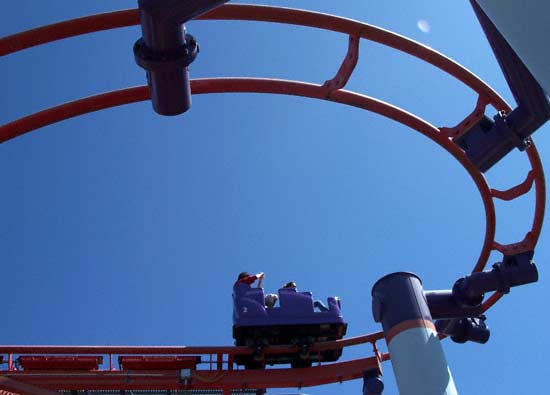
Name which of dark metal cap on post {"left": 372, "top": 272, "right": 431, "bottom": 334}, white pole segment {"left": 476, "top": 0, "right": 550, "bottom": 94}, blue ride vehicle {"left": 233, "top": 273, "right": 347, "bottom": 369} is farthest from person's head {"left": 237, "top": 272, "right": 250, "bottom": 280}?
white pole segment {"left": 476, "top": 0, "right": 550, "bottom": 94}

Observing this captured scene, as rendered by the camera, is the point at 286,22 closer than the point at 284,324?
Yes

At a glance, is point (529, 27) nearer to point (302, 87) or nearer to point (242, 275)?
point (302, 87)

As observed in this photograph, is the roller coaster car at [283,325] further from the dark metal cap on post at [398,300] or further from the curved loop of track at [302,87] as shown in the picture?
the curved loop of track at [302,87]

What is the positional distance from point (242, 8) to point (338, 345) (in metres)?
5.31

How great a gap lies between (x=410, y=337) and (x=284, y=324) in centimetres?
287

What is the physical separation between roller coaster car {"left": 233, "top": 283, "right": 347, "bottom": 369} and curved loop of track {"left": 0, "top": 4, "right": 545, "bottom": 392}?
2.63 m

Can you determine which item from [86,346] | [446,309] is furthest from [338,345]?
[86,346]

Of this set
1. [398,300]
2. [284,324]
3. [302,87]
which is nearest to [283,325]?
[284,324]

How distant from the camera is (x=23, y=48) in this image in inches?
219

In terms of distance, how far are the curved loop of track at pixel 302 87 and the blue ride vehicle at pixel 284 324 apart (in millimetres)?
2607

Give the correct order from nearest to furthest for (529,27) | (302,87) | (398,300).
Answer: (529,27), (302,87), (398,300)

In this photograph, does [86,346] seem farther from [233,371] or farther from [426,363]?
→ [426,363]

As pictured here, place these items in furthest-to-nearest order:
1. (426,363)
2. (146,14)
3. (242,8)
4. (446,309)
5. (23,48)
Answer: (446,309), (426,363), (242,8), (23,48), (146,14)

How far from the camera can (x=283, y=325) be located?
9484 mm
